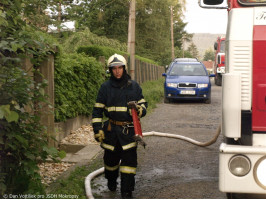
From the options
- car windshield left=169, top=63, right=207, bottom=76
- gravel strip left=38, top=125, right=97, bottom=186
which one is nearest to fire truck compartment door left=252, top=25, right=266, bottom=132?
gravel strip left=38, top=125, right=97, bottom=186

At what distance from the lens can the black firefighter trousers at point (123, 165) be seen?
531cm

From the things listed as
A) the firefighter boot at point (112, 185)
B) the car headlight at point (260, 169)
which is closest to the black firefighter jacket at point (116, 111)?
the firefighter boot at point (112, 185)

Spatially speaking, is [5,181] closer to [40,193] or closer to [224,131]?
[40,193]

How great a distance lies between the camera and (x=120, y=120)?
5.39 meters

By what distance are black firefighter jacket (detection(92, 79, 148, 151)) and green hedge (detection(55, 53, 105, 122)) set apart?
7.12 ft

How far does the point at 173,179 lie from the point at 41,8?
3008 millimetres

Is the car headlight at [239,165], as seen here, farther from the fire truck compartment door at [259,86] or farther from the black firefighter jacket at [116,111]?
the black firefighter jacket at [116,111]

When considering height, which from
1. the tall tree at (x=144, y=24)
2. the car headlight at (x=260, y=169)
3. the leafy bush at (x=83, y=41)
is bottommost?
the car headlight at (x=260, y=169)

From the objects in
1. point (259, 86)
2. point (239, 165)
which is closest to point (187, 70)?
Answer: point (259, 86)

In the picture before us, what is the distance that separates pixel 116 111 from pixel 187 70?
13.3m

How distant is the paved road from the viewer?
223 inches

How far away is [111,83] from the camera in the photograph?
18.0ft

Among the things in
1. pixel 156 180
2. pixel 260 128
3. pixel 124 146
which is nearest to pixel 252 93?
pixel 260 128

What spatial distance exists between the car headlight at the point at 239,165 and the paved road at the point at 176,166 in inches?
77.2
